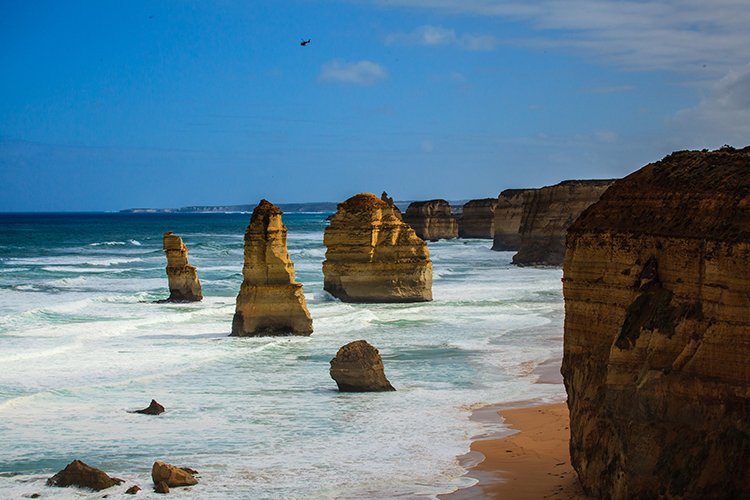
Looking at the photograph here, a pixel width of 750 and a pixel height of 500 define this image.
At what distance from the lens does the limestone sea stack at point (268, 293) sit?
103 ft

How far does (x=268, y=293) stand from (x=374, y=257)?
10.6 m

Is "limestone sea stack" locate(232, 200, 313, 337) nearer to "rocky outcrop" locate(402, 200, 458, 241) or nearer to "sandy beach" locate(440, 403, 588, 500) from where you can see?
"sandy beach" locate(440, 403, 588, 500)

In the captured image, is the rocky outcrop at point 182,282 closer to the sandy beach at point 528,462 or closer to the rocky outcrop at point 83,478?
the sandy beach at point 528,462

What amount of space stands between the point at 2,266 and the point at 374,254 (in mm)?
38078

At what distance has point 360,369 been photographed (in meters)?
22.6

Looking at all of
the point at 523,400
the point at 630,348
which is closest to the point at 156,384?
the point at 523,400

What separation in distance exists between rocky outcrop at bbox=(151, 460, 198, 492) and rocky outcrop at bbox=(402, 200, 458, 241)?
8703 cm

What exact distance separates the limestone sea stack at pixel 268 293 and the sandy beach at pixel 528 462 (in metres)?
12.1

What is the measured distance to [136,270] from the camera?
214 ft

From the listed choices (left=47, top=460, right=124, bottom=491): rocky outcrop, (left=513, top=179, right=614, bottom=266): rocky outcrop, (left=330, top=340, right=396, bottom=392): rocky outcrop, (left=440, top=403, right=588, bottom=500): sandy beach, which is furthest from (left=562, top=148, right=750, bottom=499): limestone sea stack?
(left=513, top=179, right=614, bottom=266): rocky outcrop

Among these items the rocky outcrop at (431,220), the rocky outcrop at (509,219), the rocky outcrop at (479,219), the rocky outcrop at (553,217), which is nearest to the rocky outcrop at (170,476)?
the rocky outcrop at (553,217)

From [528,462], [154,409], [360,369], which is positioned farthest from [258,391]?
[528,462]

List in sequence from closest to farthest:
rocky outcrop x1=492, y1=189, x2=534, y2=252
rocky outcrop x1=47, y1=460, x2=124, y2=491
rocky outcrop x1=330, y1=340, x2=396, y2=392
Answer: rocky outcrop x1=47, y1=460, x2=124, y2=491 → rocky outcrop x1=330, y1=340, x2=396, y2=392 → rocky outcrop x1=492, y1=189, x2=534, y2=252

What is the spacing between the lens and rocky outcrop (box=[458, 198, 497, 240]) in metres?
110
